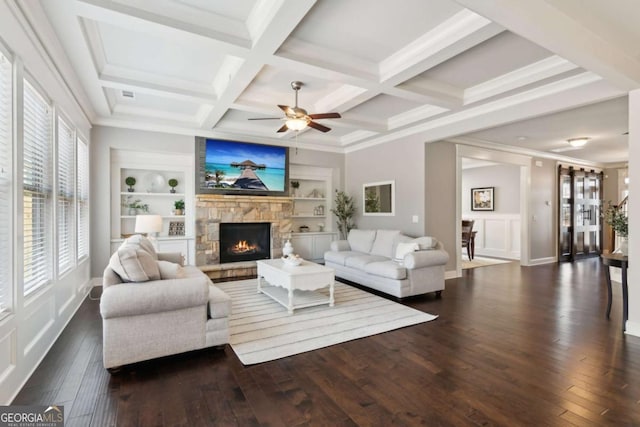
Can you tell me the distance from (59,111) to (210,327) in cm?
288

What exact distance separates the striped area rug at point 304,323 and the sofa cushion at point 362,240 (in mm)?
1379

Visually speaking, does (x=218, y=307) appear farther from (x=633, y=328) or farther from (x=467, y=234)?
(x=467, y=234)

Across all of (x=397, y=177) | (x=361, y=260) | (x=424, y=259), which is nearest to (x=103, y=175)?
(x=361, y=260)

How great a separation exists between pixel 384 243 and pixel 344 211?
197 cm

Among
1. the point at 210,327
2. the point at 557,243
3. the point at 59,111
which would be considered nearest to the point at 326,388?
the point at 210,327

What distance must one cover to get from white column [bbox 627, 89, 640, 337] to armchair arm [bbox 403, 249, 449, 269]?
203 cm

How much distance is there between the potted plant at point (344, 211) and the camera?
24.5ft

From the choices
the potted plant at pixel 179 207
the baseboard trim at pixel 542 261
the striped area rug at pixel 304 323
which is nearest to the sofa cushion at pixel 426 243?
the striped area rug at pixel 304 323

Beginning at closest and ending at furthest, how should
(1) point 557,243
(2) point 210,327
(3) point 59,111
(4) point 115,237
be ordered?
(2) point 210,327 → (3) point 59,111 → (4) point 115,237 → (1) point 557,243

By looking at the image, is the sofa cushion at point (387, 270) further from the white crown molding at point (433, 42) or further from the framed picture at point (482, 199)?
the framed picture at point (482, 199)

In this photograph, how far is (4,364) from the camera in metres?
2.08

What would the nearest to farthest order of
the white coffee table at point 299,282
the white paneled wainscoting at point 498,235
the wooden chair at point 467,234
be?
the white coffee table at point 299,282, the wooden chair at point 467,234, the white paneled wainscoting at point 498,235

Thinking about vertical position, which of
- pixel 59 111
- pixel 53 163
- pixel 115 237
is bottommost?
pixel 115 237

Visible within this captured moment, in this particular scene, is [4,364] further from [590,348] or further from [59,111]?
[590,348]
